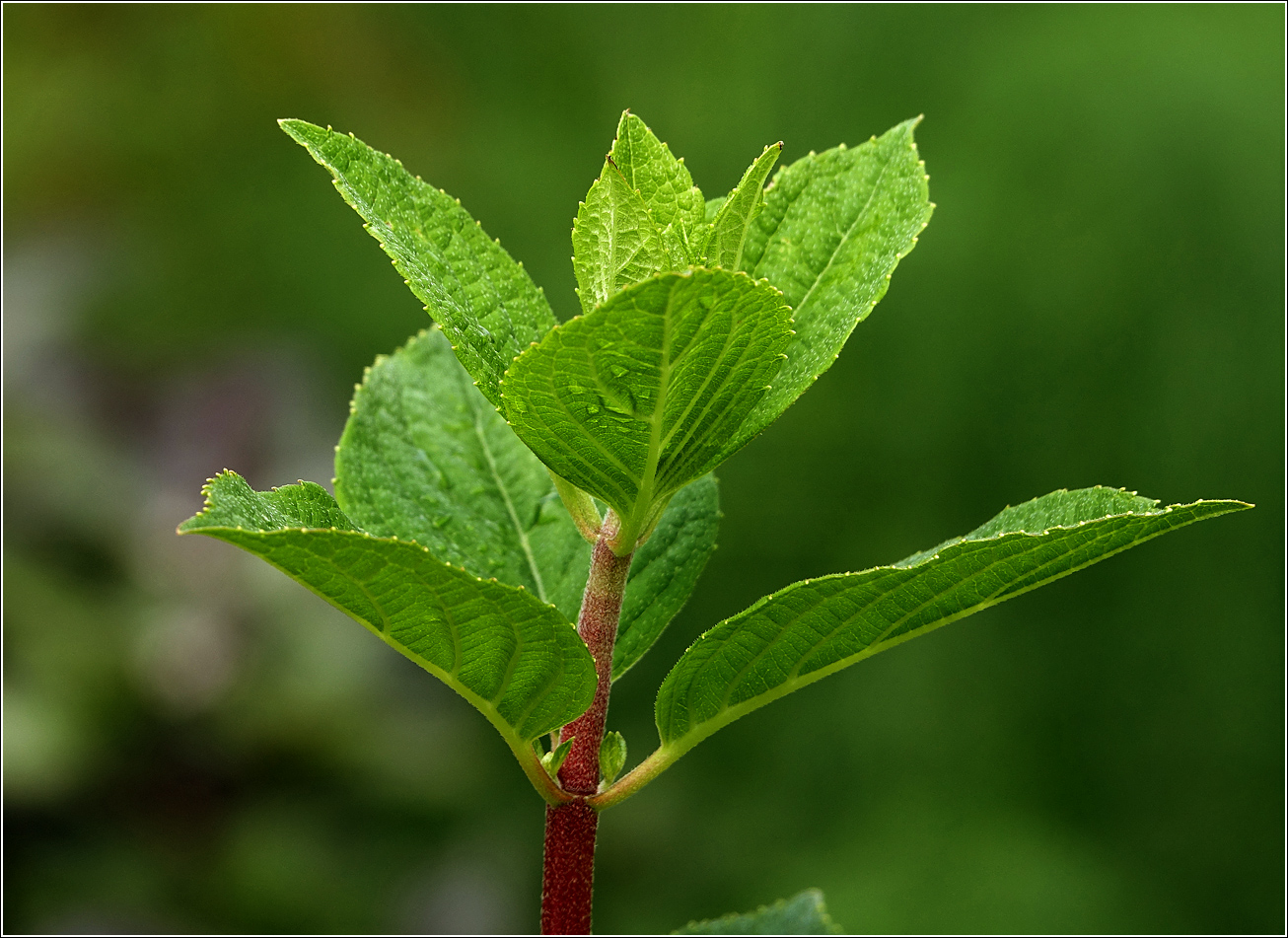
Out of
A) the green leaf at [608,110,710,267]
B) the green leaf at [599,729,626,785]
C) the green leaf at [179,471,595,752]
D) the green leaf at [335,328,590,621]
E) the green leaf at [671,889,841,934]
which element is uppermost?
the green leaf at [608,110,710,267]

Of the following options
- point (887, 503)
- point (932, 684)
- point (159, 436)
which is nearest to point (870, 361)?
point (887, 503)

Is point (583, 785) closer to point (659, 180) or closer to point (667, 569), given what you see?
point (667, 569)

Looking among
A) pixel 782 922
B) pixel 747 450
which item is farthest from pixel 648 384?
pixel 747 450

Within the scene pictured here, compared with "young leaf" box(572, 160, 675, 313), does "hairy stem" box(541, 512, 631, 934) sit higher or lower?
lower

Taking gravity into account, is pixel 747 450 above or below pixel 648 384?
above

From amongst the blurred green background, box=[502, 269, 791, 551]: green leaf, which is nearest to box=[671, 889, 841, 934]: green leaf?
box=[502, 269, 791, 551]: green leaf

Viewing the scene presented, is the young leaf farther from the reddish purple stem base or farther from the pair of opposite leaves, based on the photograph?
the reddish purple stem base

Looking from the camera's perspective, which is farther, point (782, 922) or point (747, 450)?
point (747, 450)

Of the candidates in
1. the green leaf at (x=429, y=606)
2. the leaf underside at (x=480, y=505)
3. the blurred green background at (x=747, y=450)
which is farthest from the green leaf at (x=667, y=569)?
the blurred green background at (x=747, y=450)
